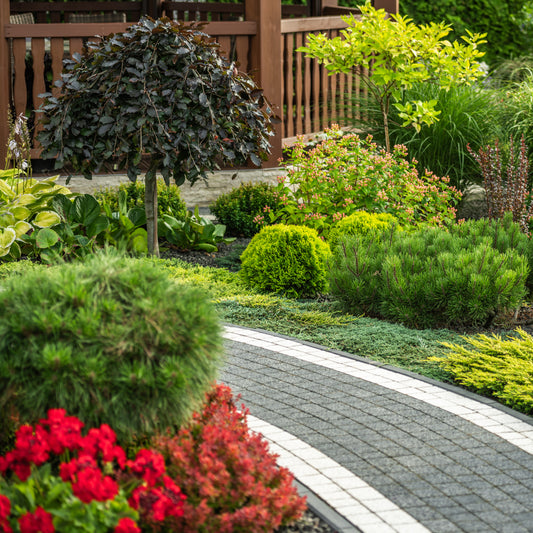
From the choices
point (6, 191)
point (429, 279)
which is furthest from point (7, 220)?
point (429, 279)

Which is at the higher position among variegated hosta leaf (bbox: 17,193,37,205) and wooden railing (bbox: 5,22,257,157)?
wooden railing (bbox: 5,22,257,157)

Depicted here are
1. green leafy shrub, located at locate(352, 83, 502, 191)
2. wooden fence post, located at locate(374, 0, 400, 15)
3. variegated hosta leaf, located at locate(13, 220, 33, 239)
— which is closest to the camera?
variegated hosta leaf, located at locate(13, 220, 33, 239)

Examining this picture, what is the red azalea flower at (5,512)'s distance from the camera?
275 cm

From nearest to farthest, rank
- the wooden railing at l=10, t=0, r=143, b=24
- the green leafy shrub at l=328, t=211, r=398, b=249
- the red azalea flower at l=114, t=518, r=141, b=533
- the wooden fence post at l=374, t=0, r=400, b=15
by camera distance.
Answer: the red azalea flower at l=114, t=518, r=141, b=533, the green leafy shrub at l=328, t=211, r=398, b=249, the wooden fence post at l=374, t=0, r=400, b=15, the wooden railing at l=10, t=0, r=143, b=24

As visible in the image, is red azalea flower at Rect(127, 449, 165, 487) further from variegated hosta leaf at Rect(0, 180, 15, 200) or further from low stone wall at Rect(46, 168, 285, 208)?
low stone wall at Rect(46, 168, 285, 208)

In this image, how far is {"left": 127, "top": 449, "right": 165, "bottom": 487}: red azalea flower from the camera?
9.57 feet

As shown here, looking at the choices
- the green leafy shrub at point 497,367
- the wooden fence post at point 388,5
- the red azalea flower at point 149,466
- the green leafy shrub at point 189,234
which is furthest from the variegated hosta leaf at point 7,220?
the wooden fence post at point 388,5

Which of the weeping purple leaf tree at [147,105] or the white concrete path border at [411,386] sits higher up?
the weeping purple leaf tree at [147,105]

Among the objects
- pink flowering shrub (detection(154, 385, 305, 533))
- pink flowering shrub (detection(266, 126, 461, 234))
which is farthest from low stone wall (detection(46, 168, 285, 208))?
pink flowering shrub (detection(154, 385, 305, 533))

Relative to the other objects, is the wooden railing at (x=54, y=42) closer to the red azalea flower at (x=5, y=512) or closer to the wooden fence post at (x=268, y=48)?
the wooden fence post at (x=268, y=48)

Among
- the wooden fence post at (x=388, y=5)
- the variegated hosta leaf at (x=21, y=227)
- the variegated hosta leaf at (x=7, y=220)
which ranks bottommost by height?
the variegated hosta leaf at (x=21, y=227)

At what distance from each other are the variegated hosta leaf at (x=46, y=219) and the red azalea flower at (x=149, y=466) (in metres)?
4.75

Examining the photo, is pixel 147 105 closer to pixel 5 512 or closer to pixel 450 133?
pixel 450 133

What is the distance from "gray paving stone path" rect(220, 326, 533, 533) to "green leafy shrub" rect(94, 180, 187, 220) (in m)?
3.33
